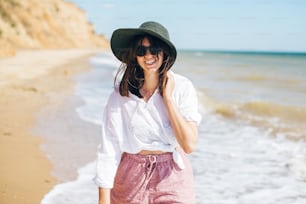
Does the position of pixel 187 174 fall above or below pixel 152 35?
below

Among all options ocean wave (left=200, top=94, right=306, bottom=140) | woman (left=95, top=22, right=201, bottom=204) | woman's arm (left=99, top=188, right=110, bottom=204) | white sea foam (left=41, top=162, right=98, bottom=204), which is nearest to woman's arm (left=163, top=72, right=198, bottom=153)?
woman (left=95, top=22, right=201, bottom=204)

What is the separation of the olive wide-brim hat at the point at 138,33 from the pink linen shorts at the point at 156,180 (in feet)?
1.74

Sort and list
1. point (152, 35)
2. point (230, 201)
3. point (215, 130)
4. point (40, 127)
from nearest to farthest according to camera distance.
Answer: point (152, 35), point (230, 201), point (40, 127), point (215, 130)

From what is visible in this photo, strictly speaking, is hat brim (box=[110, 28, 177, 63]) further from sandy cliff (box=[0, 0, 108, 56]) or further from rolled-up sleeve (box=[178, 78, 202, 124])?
sandy cliff (box=[0, 0, 108, 56])

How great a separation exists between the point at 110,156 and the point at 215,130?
7.10m

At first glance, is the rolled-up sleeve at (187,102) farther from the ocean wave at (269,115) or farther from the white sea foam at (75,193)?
the ocean wave at (269,115)

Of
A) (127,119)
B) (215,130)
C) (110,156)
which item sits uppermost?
(127,119)

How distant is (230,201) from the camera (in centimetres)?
513

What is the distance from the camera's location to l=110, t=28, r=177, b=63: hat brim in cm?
261

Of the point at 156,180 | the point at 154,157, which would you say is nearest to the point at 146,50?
the point at 154,157

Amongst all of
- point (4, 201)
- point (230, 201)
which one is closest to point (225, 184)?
point (230, 201)

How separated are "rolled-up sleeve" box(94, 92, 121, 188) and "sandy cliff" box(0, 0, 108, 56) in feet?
96.6

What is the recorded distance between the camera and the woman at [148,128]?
8.71ft

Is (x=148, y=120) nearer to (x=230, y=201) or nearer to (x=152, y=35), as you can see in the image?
(x=152, y=35)
